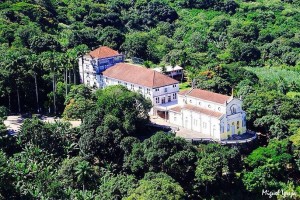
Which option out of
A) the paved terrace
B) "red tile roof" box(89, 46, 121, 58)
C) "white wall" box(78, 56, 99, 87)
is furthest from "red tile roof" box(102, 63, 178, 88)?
the paved terrace

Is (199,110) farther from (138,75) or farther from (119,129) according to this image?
(138,75)

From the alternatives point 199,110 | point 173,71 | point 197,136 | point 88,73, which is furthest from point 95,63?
point 197,136

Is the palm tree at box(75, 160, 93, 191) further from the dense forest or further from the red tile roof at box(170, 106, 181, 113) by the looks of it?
the red tile roof at box(170, 106, 181, 113)

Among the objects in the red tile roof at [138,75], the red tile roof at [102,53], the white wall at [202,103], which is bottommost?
the white wall at [202,103]

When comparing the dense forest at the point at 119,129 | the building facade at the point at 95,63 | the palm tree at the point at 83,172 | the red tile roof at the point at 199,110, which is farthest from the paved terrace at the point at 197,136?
the building facade at the point at 95,63

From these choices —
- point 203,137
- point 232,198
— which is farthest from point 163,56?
point 232,198

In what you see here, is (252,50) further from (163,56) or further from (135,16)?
(135,16)

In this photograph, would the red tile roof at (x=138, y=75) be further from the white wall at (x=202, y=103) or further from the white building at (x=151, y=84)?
the white wall at (x=202, y=103)
